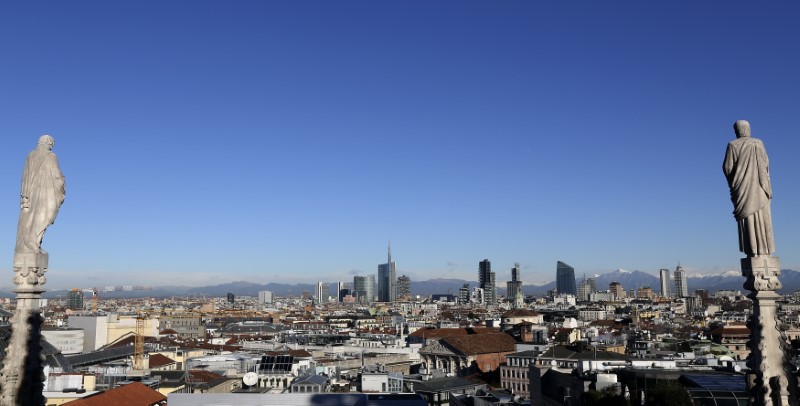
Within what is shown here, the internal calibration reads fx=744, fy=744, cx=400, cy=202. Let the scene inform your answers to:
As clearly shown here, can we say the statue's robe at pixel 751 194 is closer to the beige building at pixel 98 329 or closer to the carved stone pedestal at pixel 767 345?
the carved stone pedestal at pixel 767 345

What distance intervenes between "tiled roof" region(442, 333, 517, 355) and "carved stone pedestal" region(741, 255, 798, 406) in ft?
297

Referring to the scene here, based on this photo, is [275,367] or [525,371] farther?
[525,371]

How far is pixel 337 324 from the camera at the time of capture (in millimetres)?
174875

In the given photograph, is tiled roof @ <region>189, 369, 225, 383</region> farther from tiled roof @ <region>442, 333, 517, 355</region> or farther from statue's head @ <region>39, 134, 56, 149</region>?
statue's head @ <region>39, 134, 56, 149</region>

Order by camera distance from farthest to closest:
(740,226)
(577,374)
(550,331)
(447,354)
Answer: (550,331) < (447,354) < (577,374) < (740,226)

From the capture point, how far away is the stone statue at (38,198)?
7.23m

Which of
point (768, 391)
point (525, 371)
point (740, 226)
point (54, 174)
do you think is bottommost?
point (525, 371)

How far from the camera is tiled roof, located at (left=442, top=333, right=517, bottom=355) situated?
97000mm

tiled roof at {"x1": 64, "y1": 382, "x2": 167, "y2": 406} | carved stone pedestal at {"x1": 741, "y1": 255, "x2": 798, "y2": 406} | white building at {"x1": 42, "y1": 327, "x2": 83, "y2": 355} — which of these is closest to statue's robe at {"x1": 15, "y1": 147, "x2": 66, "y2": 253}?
carved stone pedestal at {"x1": 741, "y1": 255, "x2": 798, "y2": 406}

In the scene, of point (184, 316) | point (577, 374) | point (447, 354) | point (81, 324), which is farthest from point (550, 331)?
point (184, 316)

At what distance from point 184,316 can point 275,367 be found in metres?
122

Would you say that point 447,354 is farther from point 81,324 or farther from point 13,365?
point 13,365

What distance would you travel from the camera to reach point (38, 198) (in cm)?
738

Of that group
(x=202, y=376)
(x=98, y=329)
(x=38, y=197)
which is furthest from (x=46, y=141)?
(x=98, y=329)
